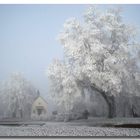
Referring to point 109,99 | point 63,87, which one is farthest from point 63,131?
point 109,99

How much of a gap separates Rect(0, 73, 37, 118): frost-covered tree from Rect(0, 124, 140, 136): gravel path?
16 cm

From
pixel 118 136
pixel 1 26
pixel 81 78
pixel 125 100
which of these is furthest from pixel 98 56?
pixel 1 26

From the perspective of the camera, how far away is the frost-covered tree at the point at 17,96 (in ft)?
11.2

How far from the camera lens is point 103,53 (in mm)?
3414

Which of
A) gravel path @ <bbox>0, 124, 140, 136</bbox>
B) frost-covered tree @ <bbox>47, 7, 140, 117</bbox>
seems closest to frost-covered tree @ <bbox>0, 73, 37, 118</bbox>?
gravel path @ <bbox>0, 124, 140, 136</bbox>

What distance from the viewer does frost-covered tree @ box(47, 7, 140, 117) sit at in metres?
3.40

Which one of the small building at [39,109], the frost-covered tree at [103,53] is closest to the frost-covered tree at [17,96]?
the small building at [39,109]

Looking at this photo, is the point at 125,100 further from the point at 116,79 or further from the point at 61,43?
the point at 61,43

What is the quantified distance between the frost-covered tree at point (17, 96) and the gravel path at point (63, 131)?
0.16 meters

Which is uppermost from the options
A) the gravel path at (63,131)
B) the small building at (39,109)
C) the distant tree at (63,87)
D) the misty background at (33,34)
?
the misty background at (33,34)

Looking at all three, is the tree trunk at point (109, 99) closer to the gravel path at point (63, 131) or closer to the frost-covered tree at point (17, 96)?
the gravel path at point (63, 131)
